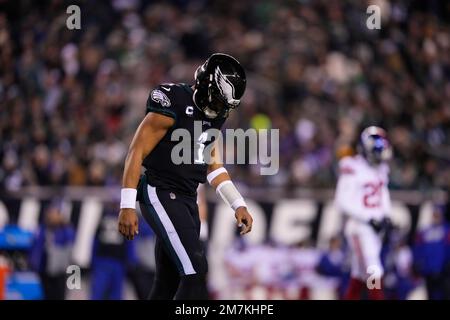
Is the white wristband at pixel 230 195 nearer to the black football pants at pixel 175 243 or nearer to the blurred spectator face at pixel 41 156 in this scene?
the black football pants at pixel 175 243

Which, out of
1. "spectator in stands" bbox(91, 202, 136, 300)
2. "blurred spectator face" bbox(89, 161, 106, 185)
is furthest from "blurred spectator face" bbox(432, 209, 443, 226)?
"blurred spectator face" bbox(89, 161, 106, 185)

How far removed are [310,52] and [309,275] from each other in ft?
15.7

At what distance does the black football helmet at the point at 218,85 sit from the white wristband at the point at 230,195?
56 cm

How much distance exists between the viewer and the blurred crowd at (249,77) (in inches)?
570

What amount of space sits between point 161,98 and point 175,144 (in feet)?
1.05

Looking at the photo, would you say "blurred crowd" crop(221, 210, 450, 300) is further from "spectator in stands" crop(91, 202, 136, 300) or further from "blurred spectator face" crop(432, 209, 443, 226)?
"spectator in stands" crop(91, 202, 136, 300)

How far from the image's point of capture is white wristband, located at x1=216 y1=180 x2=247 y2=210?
684 cm

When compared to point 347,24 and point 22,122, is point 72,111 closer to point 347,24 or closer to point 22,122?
point 22,122

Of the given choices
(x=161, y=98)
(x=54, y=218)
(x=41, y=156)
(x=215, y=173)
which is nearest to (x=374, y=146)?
(x=215, y=173)

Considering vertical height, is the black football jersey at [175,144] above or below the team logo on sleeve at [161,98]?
below

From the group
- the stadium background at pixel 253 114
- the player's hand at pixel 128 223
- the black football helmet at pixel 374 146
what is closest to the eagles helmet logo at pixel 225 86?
the player's hand at pixel 128 223

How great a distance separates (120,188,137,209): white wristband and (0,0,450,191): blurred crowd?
7410 mm

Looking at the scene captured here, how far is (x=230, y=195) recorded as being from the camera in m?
6.89

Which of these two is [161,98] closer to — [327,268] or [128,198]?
[128,198]
